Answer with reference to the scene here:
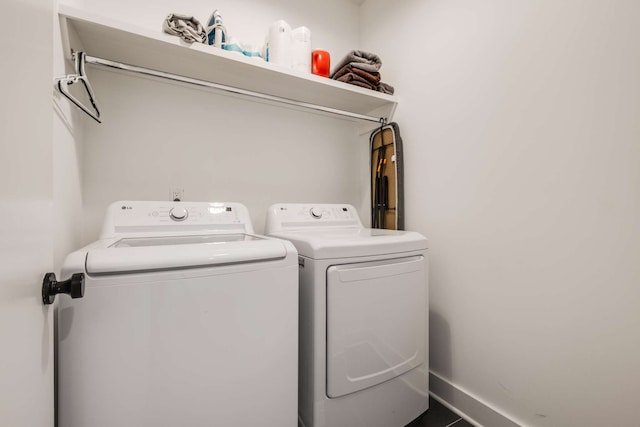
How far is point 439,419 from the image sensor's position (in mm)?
1398

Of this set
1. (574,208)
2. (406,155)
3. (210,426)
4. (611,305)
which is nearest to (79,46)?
(210,426)

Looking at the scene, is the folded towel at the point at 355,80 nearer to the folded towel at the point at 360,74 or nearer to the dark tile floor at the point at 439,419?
the folded towel at the point at 360,74

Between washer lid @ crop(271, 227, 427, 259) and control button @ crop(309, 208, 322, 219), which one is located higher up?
control button @ crop(309, 208, 322, 219)

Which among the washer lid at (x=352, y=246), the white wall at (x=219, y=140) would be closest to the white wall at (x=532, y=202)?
the washer lid at (x=352, y=246)

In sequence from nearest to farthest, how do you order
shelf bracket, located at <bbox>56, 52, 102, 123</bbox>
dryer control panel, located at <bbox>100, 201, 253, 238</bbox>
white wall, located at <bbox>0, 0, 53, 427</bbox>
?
white wall, located at <bbox>0, 0, 53, 427</bbox>
shelf bracket, located at <bbox>56, 52, 102, 123</bbox>
dryer control panel, located at <bbox>100, 201, 253, 238</bbox>

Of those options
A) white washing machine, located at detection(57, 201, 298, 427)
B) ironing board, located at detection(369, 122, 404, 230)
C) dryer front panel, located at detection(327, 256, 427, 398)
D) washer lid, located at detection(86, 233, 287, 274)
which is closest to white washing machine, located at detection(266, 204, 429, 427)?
dryer front panel, located at detection(327, 256, 427, 398)

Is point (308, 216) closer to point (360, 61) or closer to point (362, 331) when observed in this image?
point (362, 331)

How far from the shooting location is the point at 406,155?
1795 mm

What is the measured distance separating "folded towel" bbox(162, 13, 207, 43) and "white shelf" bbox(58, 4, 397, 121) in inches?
1.0

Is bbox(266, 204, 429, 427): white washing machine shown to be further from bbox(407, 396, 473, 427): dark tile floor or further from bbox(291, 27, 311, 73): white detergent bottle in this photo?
bbox(291, 27, 311, 73): white detergent bottle

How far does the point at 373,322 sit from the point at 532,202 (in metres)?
0.84

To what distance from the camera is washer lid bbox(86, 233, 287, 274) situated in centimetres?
76

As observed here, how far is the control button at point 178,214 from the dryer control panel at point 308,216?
0.44 metres

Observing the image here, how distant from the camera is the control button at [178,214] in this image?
1.34 m
